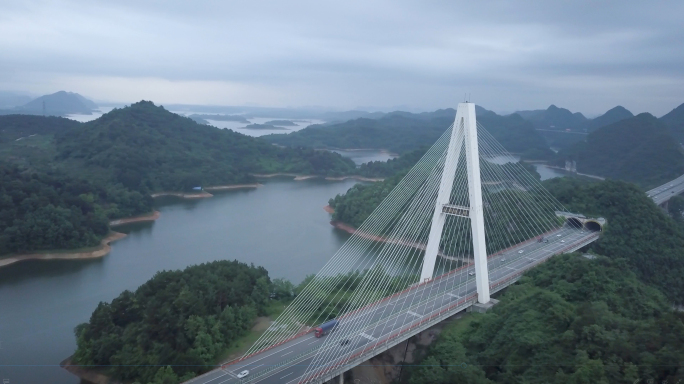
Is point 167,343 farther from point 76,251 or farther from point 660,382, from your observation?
point 76,251

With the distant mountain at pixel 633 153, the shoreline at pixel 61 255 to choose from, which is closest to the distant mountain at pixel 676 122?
the distant mountain at pixel 633 153

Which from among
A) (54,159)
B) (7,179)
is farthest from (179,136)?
(7,179)

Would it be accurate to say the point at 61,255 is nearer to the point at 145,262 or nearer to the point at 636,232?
the point at 145,262

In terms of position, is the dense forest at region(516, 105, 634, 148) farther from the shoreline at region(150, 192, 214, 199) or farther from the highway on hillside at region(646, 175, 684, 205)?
the shoreline at region(150, 192, 214, 199)

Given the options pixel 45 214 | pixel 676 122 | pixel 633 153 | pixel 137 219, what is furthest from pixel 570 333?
pixel 676 122

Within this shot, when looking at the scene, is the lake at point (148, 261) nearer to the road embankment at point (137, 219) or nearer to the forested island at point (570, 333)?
the road embankment at point (137, 219)
